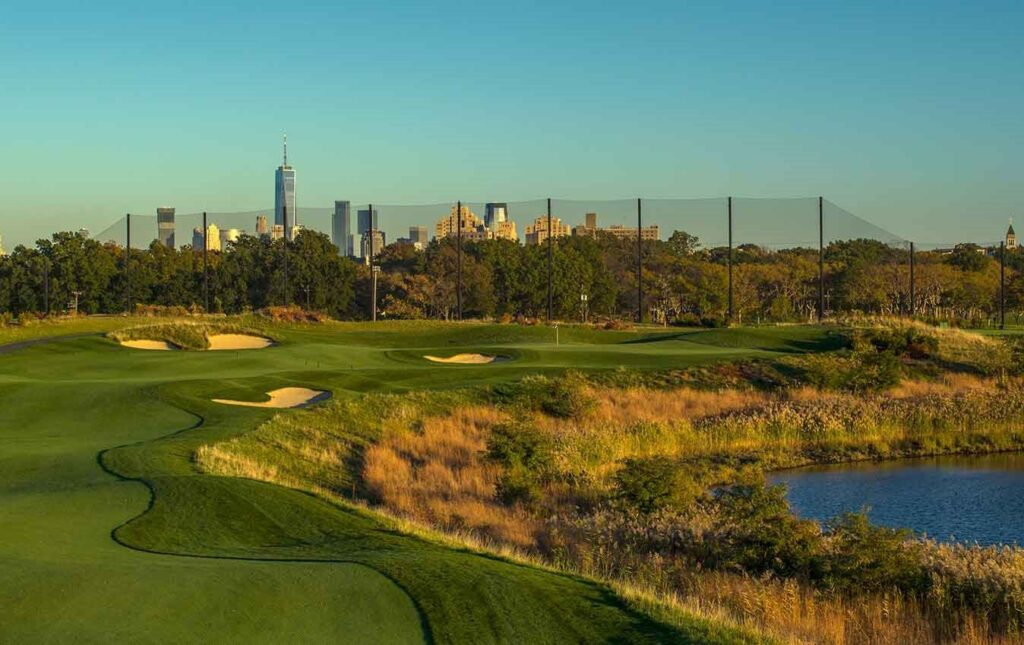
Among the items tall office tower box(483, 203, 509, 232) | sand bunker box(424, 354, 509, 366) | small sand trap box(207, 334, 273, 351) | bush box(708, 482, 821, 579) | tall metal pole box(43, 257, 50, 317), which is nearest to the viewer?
bush box(708, 482, 821, 579)

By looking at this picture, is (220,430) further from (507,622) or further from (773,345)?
(773,345)

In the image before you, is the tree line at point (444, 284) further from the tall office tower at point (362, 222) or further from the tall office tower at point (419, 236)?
the tall office tower at point (419, 236)

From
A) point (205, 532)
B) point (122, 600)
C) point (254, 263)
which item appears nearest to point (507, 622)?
point (122, 600)

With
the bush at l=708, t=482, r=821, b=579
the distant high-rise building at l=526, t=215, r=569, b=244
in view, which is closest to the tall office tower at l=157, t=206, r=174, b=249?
the distant high-rise building at l=526, t=215, r=569, b=244

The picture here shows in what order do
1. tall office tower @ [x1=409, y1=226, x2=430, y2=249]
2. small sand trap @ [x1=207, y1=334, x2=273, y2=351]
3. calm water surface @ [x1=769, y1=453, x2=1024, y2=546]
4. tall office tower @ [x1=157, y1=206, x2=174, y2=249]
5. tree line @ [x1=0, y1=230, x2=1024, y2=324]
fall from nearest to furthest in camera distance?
calm water surface @ [x1=769, y1=453, x2=1024, y2=546], small sand trap @ [x1=207, y1=334, x2=273, y2=351], tree line @ [x1=0, y1=230, x2=1024, y2=324], tall office tower @ [x1=157, y1=206, x2=174, y2=249], tall office tower @ [x1=409, y1=226, x2=430, y2=249]

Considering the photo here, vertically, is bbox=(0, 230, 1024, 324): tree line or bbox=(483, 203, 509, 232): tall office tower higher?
bbox=(483, 203, 509, 232): tall office tower

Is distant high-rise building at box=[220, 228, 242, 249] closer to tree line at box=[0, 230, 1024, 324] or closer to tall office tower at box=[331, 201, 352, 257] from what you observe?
tree line at box=[0, 230, 1024, 324]

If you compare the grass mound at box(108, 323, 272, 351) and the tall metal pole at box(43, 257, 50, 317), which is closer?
the grass mound at box(108, 323, 272, 351)

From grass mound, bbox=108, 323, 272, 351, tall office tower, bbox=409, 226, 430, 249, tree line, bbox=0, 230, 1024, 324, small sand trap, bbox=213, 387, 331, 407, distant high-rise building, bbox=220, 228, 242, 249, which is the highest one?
tall office tower, bbox=409, 226, 430, 249
